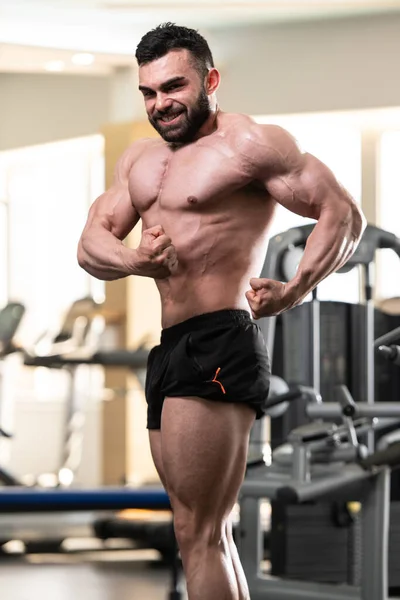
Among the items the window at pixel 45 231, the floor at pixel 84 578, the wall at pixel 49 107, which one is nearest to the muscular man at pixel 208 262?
the floor at pixel 84 578

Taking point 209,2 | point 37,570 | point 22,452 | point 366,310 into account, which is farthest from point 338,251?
point 22,452

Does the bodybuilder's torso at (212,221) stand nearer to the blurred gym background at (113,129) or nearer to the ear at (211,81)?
the ear at (211,81)

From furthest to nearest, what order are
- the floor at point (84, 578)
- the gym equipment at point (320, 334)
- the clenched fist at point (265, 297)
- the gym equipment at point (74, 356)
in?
the gym equipment at point (74, 356), the floor at point (84, 578), the gym equipment at point (320, 334), the clenched fist at point (265, 297)

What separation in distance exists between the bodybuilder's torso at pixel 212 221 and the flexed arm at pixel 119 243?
67 mm

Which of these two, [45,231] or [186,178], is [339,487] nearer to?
[186,178]

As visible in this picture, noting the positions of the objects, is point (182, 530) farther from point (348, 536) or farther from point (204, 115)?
point (348, 536)

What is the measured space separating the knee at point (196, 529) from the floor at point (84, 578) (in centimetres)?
204

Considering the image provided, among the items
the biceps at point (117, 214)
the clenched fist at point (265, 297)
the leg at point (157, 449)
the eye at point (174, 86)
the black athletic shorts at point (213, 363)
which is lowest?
the leg at point (157, 449)

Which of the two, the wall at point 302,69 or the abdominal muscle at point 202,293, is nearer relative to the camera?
the abdominal muscle at point 202,293

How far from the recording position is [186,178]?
82.7 inches

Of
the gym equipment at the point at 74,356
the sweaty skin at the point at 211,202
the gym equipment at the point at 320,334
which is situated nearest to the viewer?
the sweaty skin at the point at 211,202

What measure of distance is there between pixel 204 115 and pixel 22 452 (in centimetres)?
647

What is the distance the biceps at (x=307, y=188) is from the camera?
2.05 metres

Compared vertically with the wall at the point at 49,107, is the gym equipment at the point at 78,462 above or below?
below
